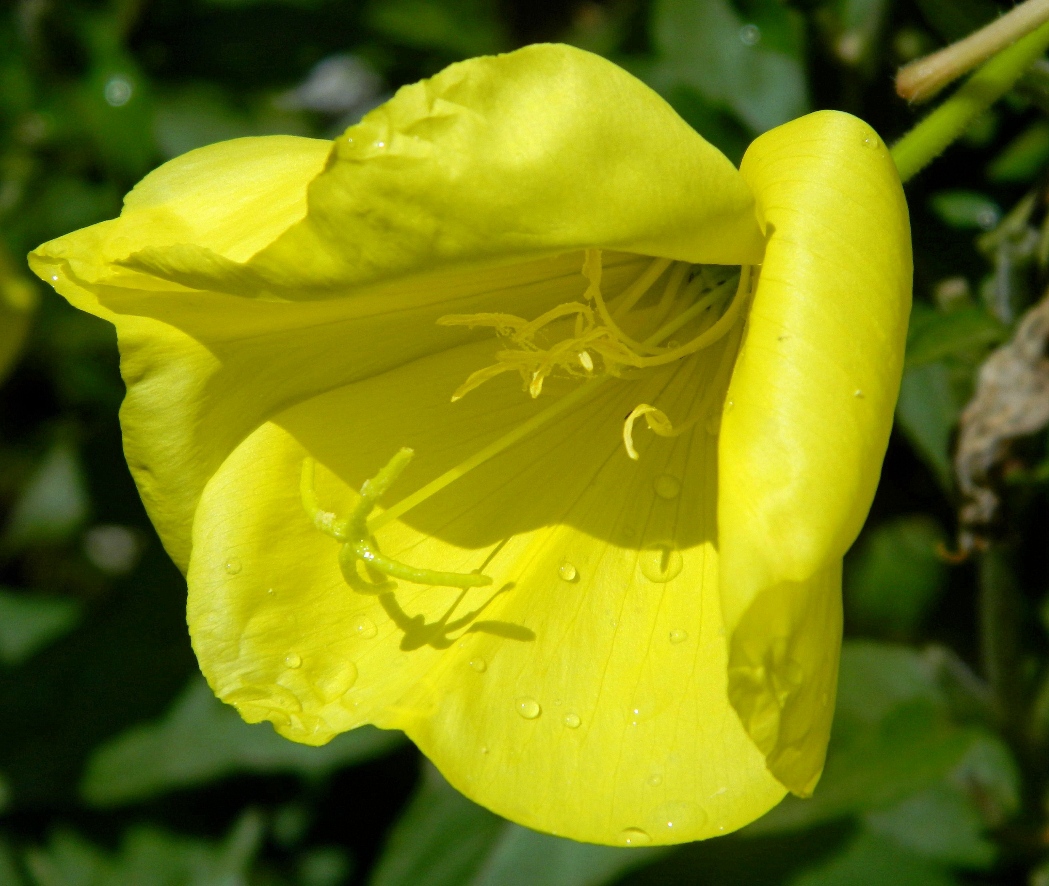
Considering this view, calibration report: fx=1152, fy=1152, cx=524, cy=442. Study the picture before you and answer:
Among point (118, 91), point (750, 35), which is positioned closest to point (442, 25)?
point (118, 91)

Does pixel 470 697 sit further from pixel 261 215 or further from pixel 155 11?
pixel 155 11

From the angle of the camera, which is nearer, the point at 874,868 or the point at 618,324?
the point at 618,324

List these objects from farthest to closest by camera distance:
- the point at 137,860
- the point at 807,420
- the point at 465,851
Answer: the point at 137,860 → the point at 465,851 → the point at 807,420

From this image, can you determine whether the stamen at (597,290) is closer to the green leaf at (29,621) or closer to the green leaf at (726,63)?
the green leaf at (726,63)

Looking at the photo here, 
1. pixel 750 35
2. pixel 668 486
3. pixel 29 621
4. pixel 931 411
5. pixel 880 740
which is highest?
pixel 750 35

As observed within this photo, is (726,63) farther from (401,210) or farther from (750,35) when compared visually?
Answer: (401,210)

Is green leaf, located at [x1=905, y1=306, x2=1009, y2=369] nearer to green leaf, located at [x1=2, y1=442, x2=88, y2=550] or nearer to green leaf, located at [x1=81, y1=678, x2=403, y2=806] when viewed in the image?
green leaf, located at [x1=81, y1=678, x2=403, y2=806]

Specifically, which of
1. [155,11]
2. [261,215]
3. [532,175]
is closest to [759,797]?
[532,175]

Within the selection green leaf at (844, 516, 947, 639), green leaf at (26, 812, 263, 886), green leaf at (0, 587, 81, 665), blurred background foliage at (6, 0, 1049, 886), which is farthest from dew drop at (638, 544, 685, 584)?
green leaf at (0, 587, 81, 665)
